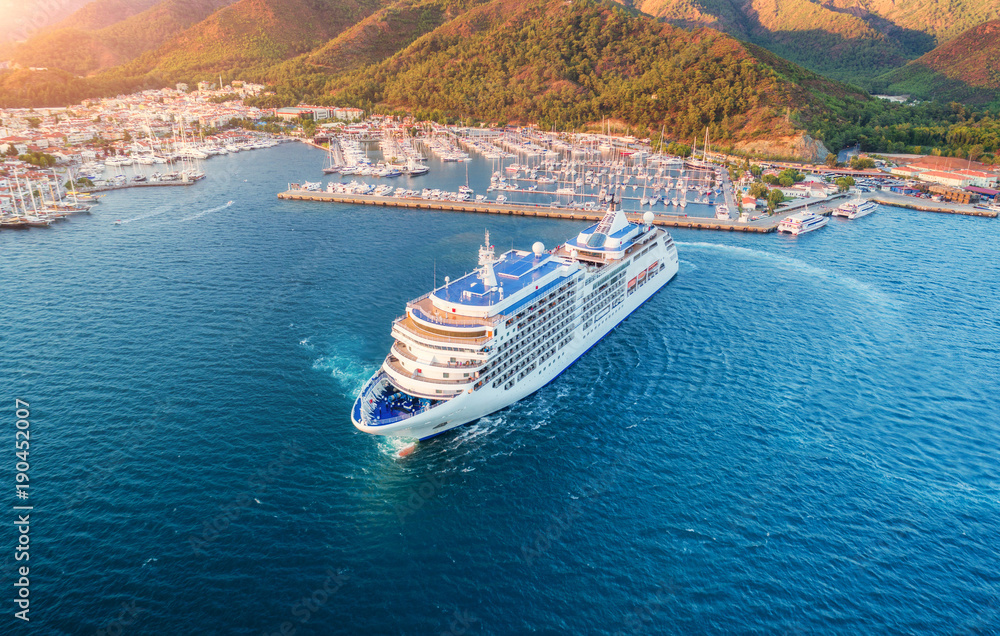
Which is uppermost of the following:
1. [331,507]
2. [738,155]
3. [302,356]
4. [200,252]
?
[738,155]

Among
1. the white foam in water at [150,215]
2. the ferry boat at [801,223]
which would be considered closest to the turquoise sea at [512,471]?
the ferry boat at [801,223]

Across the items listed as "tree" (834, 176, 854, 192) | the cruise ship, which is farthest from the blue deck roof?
"tree" (834, 176, 854, 192)

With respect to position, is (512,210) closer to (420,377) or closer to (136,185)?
(420,377)

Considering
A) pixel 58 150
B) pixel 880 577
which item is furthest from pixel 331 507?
pixel 58 150

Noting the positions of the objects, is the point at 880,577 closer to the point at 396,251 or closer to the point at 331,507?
the point at 331,507

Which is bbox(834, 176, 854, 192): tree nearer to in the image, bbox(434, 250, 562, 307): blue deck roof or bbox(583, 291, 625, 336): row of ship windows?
bbox(583, 291, 625, 336): row of ship windows

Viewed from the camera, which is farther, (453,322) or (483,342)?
(453,322)

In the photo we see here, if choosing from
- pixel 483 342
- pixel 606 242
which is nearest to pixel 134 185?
pixel 606 242
